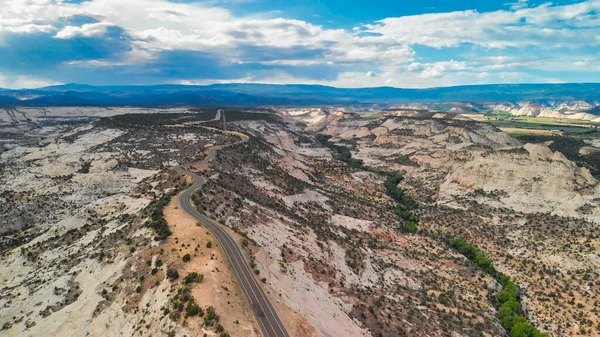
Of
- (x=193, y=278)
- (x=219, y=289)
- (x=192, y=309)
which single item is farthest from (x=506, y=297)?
(x=192, y=309)

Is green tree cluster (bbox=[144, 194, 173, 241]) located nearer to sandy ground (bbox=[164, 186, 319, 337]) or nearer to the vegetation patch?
sandy ground (bbox=[164, 186, 319, 337])

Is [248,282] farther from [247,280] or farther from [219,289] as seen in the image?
[219,289]

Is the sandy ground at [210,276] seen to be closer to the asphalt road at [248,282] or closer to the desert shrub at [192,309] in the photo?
the desert shrub at [192,309]

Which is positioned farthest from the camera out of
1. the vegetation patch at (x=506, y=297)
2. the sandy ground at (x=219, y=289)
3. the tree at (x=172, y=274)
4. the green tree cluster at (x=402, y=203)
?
the green tree cluster at (x=402, y=203)

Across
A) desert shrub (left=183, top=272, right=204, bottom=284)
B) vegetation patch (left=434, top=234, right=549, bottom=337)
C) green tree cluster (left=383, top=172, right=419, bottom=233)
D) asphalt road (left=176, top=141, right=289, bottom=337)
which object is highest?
desert shrub (left=183, top=272, right=204, bottom=284)

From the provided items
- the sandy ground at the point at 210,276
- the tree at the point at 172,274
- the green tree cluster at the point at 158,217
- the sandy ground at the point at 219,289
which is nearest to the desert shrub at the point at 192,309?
the sandy ground at the point at 210,276

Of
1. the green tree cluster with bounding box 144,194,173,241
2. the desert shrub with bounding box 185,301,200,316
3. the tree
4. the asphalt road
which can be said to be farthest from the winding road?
the tree

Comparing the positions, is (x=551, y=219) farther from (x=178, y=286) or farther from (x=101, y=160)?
(x=101, y=160)

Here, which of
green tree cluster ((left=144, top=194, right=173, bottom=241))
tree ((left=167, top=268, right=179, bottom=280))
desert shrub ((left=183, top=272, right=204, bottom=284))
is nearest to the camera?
desert shrub ((left=183, top=272, right=204, bottom=284))
